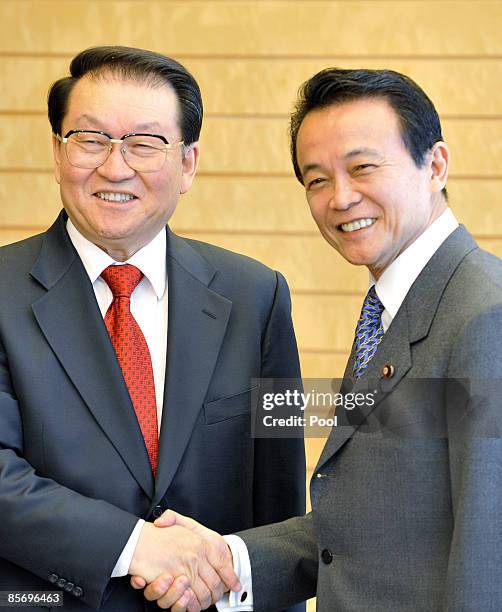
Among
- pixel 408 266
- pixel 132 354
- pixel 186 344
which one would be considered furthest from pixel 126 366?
pixel 408 266

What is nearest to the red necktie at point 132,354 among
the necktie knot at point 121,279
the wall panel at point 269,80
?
the necktie knot at point 121,279

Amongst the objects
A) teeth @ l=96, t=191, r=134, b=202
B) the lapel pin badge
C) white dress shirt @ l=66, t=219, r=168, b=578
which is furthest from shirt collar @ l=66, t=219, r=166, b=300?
the lapel pin badge

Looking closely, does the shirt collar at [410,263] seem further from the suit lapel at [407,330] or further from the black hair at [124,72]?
the black hair at [124,72]

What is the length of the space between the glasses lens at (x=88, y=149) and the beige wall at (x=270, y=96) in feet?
9.05

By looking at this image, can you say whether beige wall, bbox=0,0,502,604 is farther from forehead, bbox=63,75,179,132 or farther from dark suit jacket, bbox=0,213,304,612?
forehead, bbox=63,75,179,132

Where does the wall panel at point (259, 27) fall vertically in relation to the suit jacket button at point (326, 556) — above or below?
above

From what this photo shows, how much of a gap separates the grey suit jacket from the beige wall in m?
2.94

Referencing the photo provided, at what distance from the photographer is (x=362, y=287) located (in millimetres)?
4715

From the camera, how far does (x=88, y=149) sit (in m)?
1.98

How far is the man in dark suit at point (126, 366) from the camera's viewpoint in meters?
1.82

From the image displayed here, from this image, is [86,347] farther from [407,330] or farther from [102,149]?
[407,330]

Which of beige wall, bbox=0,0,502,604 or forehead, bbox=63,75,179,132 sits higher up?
beige wall, bbox=0,0,502,604

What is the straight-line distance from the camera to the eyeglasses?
197cm

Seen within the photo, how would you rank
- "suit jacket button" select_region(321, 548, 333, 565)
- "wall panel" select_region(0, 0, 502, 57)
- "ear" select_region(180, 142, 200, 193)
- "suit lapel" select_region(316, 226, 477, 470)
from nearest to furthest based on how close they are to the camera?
1. "suit lapel" select_region(316, 226, 477, 470)
2. "suit jacket button" select_region(321, 548, 333, 565)
3. "ear" select_region(180, 142, 200, 193)
4. "wall panel" select_region(0, 0, 502, 57)
